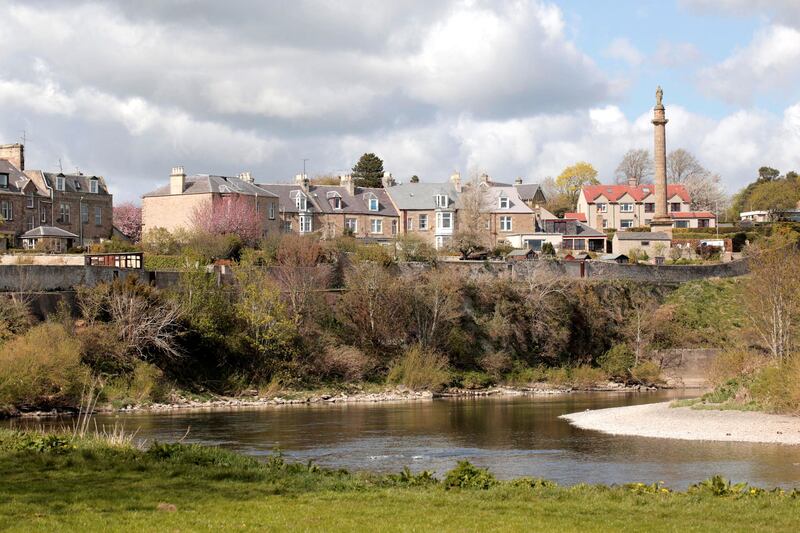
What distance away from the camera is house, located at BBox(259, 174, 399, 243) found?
303 ft

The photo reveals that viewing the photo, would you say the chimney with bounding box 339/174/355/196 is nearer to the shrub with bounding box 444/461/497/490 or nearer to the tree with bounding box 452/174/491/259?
the tree with bounding box 452/174/491/259

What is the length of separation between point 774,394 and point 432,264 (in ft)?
123

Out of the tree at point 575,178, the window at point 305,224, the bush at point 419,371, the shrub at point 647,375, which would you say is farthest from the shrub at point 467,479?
the tree at point 575,178

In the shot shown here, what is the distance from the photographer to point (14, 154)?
84.2 metres

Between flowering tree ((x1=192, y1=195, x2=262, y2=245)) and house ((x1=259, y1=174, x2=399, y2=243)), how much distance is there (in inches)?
255

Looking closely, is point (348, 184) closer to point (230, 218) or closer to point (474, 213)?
point (474, 213)

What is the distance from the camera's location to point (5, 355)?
45.7m

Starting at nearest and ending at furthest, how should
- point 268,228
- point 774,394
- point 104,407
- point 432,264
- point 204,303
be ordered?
point 774,394
point 104,407
point 204,303
point 432,264
point 268,228

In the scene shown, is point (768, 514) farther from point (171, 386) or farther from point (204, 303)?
point (204, 303)

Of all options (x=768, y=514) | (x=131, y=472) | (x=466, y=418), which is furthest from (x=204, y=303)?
(x=768, y=514)

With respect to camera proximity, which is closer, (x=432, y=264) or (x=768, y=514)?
(x=768, y=514)

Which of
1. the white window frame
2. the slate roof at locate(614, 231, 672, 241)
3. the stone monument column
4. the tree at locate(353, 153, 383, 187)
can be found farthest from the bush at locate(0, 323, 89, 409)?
the tree at locate(353, 153, 383, 187)

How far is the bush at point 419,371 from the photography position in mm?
61312

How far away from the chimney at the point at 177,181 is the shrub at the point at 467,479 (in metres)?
69.4
